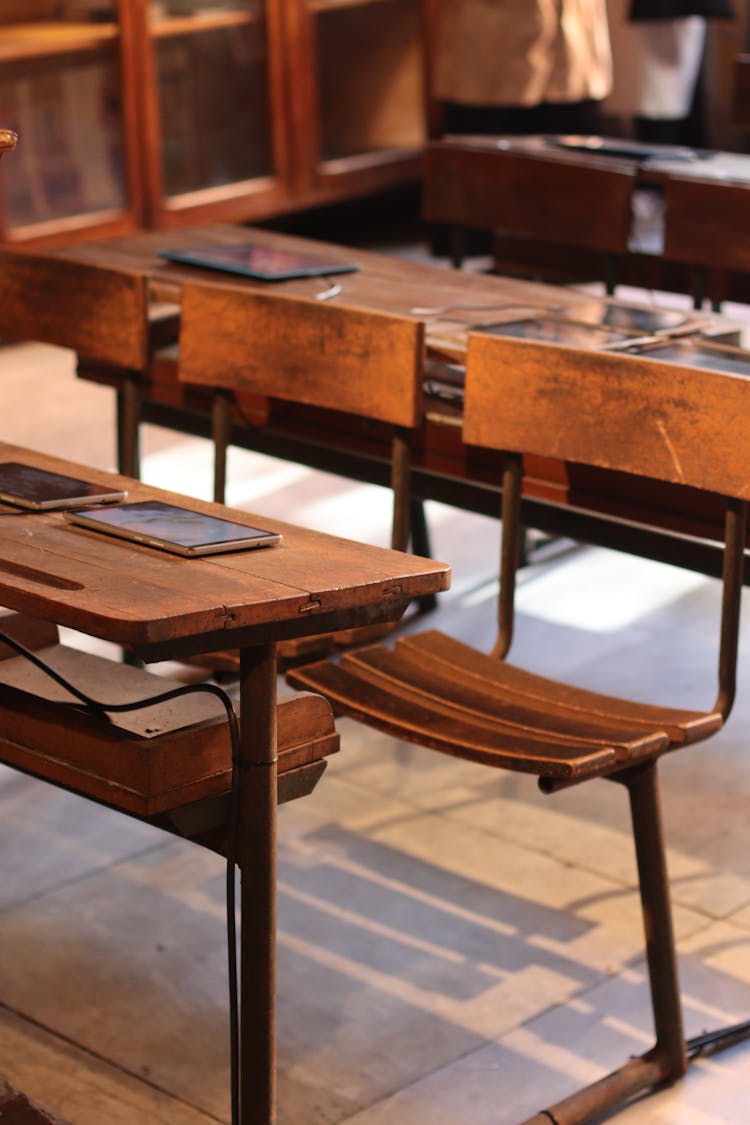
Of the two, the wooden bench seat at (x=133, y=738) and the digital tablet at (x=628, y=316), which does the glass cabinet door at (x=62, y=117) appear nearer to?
the digital tablet at (x=628, y=316)

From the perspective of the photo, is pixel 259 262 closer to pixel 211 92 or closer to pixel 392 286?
pixel 392 286

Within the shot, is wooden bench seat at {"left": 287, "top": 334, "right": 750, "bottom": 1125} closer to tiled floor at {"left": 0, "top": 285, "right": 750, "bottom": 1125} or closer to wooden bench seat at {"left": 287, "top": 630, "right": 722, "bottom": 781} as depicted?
wooden bench seat at {"left": 287, "top": 630, "right": 722, "bottom": 781}

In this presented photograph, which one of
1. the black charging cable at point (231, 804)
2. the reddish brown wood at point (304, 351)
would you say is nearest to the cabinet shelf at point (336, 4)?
the reddish brown wood at point (304, 351)

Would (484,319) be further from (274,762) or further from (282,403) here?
(274,762)

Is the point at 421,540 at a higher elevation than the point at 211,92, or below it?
below

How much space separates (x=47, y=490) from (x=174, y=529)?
8.9 inches

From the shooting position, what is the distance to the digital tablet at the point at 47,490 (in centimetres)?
215

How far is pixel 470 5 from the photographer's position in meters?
6.41

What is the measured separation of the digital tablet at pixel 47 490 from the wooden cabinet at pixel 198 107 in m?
4.04

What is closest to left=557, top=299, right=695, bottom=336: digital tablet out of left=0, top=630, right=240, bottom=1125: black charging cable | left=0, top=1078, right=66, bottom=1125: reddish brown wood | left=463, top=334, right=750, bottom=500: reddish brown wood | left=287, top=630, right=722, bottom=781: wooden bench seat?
left=463, top=334, right=750, bottom=500: reddish brown wood

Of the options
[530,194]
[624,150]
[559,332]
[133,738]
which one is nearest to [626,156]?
[624,150]

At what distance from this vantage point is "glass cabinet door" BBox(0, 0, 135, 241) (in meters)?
6.21

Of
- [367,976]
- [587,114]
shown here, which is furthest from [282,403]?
[587,114]

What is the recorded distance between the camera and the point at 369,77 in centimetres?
772
